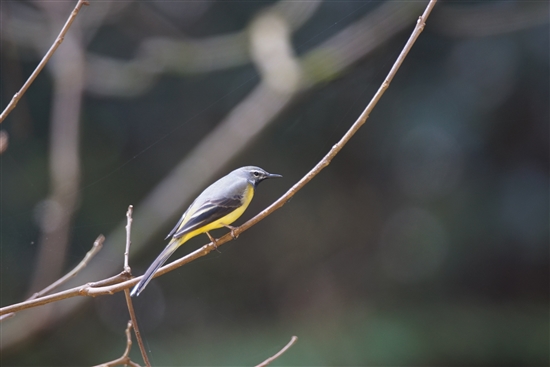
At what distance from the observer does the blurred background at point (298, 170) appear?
6.39ft

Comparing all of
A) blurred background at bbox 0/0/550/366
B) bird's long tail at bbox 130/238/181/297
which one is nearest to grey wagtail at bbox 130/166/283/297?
bird's long tail at bbox 130/238/181/297

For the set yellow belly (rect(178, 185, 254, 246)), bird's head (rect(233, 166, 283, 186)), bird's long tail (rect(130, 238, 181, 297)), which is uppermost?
bird's head (rect(233, 166, 283, 186))

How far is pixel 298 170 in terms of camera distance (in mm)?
1998

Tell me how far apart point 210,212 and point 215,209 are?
0.04ft

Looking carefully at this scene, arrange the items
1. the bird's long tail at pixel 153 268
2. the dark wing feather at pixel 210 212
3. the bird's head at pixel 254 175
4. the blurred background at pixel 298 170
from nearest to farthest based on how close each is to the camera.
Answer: the bird's long tail at pixel 153 268, the dark wing feather at pixel 210 212, the bird's head at pixel 254 175, the blurred background at pixel 298 170

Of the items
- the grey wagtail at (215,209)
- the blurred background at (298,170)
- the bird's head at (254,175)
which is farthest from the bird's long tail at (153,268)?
the blurred background at (298,170)

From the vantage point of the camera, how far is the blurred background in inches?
76.7

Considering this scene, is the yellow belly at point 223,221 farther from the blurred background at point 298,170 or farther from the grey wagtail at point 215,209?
the blurred background at point 298,170

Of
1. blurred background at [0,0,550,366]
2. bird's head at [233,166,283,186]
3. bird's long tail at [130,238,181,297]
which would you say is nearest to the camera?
bird's long tail at [130,238,181,297]

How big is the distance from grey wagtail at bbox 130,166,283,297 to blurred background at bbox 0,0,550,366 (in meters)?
0.69

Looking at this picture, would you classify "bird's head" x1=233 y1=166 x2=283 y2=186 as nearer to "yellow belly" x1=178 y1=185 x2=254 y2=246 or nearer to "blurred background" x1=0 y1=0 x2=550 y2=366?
"yellow belly" x1=178 y1=185 x2=254 y2=246

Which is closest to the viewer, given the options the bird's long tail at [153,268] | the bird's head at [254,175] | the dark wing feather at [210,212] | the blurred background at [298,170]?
the bird's long tail at [153,268]

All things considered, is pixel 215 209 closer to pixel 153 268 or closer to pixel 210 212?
pixel 210 212

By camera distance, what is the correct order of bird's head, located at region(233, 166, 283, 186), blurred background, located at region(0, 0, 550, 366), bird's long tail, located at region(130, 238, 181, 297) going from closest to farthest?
bird's long tail, located at region(130, 238, 181, 297)
bird's head, located at region(233, 166, 283, 186)
blurred background, located at region(0, 0, 550, 366)
